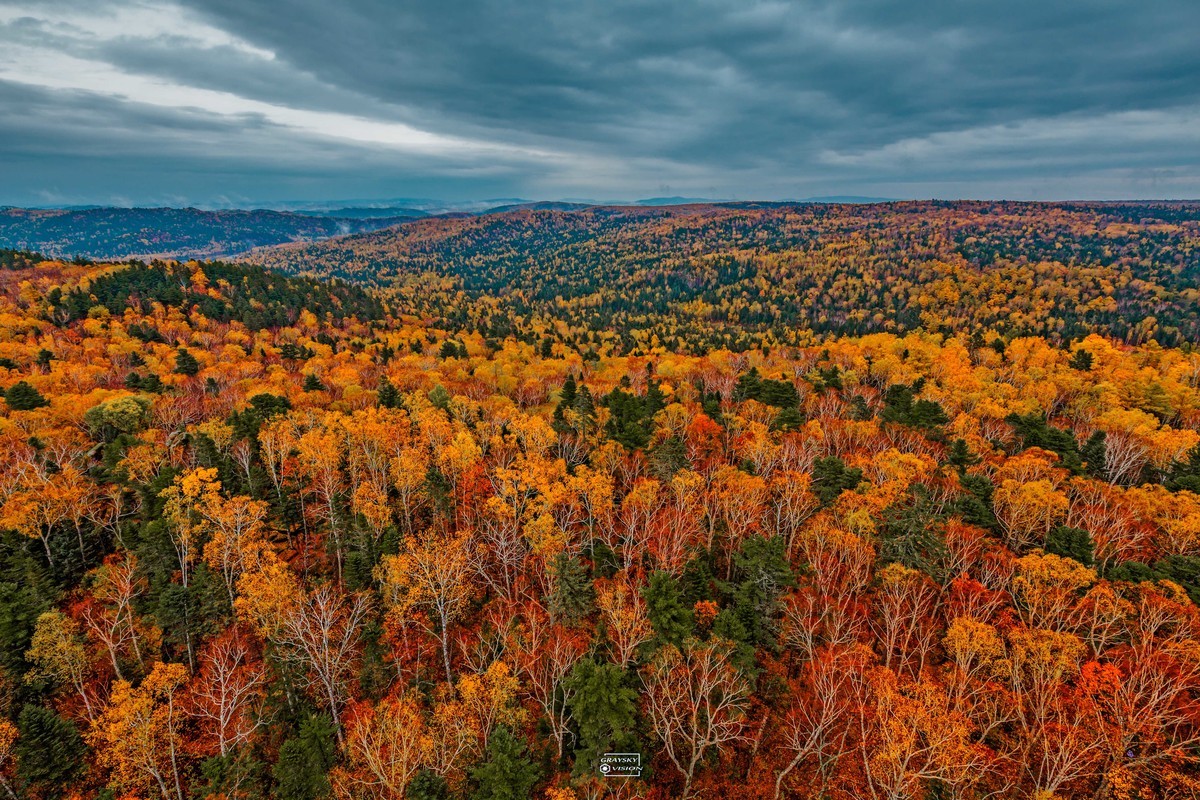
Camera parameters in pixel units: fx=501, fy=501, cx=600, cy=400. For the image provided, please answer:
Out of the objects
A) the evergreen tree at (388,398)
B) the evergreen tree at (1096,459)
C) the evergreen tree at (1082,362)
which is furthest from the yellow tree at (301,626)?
the evergreen tree at (1082,362)

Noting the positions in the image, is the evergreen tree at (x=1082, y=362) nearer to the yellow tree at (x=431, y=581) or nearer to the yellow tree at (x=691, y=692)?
the yellow tree at (x=691, y=692)

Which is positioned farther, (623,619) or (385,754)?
(623,619)

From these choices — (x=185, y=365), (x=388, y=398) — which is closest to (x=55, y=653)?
(x=388, y=398)

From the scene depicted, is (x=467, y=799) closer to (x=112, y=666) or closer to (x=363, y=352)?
(x=112, y=666)

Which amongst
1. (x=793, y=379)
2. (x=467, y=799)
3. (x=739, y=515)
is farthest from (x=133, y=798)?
(x=793, y=379)

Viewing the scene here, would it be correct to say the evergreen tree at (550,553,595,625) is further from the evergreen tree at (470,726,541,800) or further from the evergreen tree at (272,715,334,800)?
the evergreen tree at (272,715,334,800)

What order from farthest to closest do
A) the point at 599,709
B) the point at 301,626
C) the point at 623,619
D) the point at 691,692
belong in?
the point at 301,626 → the point at 623,619 → the point at 691,692 → the point at 599,709

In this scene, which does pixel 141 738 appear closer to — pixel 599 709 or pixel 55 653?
pixel 55 653
